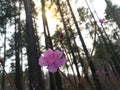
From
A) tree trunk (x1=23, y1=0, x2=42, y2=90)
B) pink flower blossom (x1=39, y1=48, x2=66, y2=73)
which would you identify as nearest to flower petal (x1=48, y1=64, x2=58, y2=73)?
pink flower blossom (x1=39, y1=48, x2=66, y2=73)

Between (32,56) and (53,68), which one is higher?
(32,56)

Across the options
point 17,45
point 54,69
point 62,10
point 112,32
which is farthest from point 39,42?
point 54,69

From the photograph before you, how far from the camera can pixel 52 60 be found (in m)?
1.12

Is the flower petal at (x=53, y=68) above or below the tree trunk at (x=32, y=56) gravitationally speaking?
below

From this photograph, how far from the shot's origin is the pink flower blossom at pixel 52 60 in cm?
108

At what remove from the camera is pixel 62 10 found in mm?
18344

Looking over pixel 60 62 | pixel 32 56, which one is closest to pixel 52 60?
pixel 60 62

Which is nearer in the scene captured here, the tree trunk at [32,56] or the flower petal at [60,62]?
the flower petal at [60,62]

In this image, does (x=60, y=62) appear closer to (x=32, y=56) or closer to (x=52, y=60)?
(x=52, y=60)

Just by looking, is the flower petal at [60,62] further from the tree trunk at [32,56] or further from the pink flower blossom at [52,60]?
the tree trunk at [32,56]

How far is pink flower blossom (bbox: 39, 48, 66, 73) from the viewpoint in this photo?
108 cm

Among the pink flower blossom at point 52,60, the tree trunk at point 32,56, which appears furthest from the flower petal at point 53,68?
the tree trunk at point 32,56

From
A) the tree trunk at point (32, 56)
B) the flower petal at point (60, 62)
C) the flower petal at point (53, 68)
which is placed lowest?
the flower petal at point (53, 68)

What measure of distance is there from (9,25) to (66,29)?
14.6 ft
